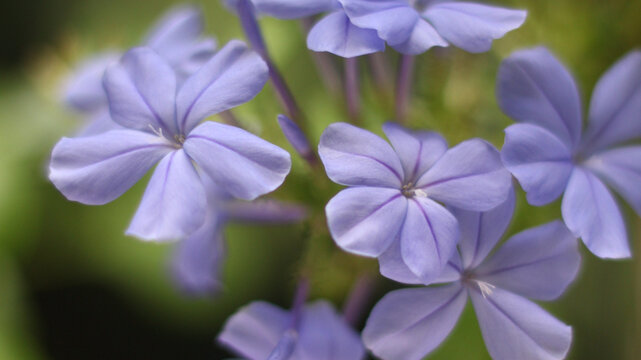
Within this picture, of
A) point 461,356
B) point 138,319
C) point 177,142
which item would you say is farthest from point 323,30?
point 138,319

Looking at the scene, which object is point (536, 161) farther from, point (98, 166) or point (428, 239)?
point (98, 166)

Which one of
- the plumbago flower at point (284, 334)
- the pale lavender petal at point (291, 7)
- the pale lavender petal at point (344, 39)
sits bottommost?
the plumbago flower at point (284, 334)

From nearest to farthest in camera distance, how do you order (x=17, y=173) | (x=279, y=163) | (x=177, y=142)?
(x=279, y=163) < (x=177, y=142) < (x=17, y=173)

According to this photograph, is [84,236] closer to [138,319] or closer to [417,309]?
[138,319]

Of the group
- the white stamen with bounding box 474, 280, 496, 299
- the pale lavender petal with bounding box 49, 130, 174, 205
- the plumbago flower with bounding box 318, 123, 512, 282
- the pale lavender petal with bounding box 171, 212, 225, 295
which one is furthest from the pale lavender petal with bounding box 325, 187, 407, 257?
the pale lavender petal with bounding box 171, 212, 225, 295

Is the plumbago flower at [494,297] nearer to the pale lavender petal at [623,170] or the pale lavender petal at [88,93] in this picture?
the pale lavender petal at [623,170]

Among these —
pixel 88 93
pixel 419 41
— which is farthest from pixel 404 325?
pixel 88 93

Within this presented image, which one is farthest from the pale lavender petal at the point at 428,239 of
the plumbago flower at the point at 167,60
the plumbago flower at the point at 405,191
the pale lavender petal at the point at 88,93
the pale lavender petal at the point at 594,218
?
the pale lavender petal at the point at 88,93
